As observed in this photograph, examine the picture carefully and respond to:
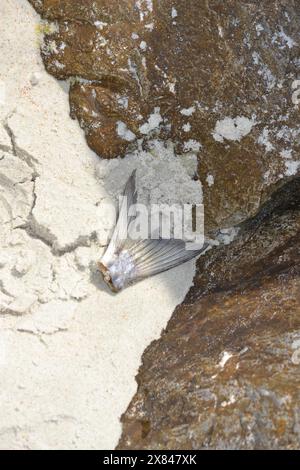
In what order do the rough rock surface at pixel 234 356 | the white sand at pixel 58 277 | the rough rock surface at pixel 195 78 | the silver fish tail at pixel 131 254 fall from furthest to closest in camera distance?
the rough rock surface at pixel 195 78 → the silver fish tail at pixel 131 254 → the white sand at pixel 58 277 → the rough rock surface at pixel 234 356

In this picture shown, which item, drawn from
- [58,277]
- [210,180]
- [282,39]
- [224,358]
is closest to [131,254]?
[58,277]

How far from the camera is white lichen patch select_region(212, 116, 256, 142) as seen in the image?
2457 millimetres

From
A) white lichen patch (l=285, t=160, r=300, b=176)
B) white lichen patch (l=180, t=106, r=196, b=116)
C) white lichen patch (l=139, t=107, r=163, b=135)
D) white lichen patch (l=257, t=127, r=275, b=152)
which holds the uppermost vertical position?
white lichen patch (l=139, t=107, r=163, b=135)

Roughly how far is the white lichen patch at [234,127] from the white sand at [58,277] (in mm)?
189

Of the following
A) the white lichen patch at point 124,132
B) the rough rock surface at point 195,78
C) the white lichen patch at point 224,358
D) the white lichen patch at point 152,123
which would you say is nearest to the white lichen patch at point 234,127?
the rough rock surface at point 195,78

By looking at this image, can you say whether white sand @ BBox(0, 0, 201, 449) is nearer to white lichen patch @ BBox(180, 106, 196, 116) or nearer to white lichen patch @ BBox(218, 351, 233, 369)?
white lichen patch @ BBox(180, 106, 196, 116)

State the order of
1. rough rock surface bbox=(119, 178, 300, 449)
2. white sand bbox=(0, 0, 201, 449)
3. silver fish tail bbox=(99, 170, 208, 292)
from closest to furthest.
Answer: rough rock surface bbox=(119, 178, 300, 449) < white sand bbox=(0, 0, 201, 449) < silver fish tail bbox=(99, 170, 208, 292)

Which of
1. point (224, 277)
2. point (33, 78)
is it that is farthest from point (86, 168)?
point (224, 277)

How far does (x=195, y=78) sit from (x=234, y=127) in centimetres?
26

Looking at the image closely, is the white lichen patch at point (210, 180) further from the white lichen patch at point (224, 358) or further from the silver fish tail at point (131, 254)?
the white lichen patch at point (224, 358)

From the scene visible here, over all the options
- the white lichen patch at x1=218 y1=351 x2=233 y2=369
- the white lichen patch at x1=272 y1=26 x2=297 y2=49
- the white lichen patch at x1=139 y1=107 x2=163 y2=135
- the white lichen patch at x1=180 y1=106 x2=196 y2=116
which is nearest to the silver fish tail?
the white lichen patch at x1=139 y1=107 x2=163 y2=135

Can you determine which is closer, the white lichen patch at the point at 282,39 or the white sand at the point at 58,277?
the white sand at the point at 58,277

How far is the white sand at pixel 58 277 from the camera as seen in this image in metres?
2.04

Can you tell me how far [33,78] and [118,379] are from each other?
4.09ft
